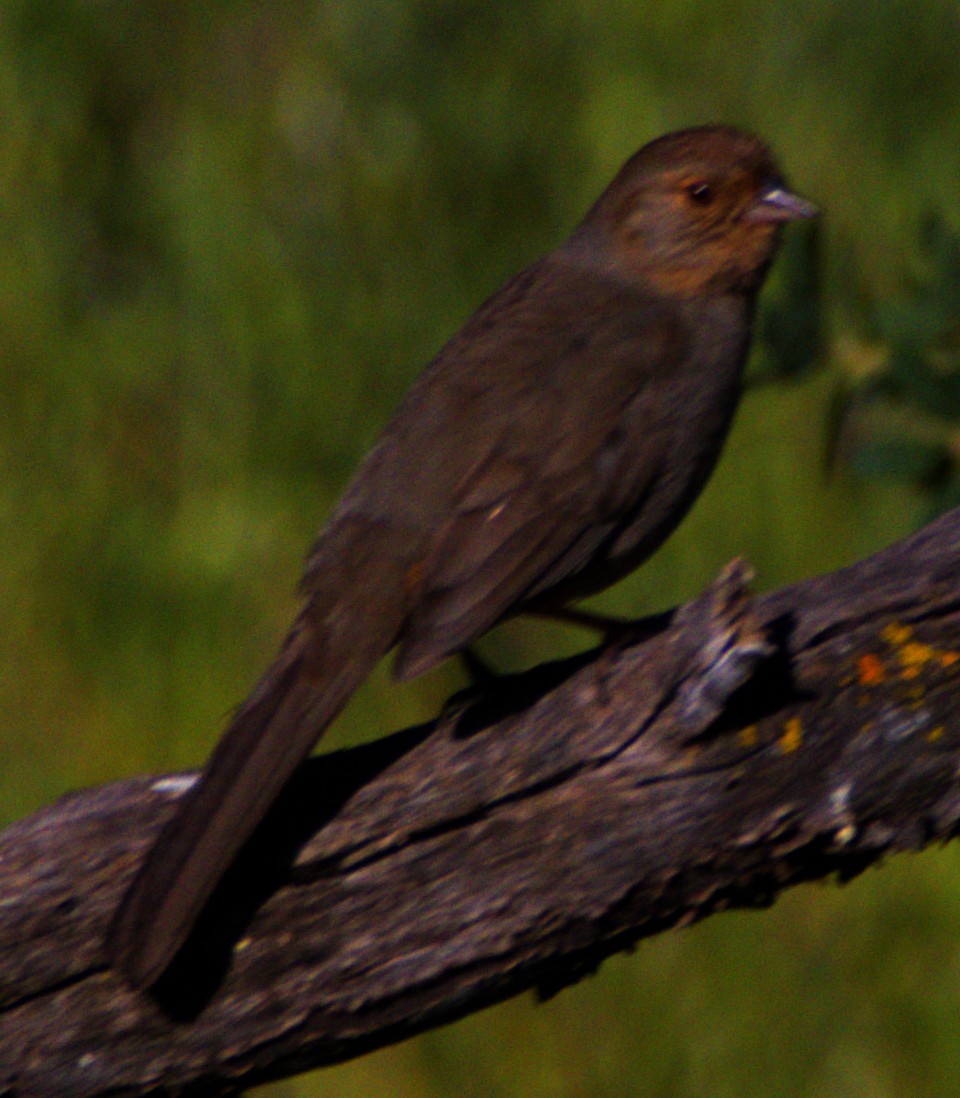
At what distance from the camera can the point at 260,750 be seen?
379 centimetres

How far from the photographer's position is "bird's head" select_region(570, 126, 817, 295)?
4746mm

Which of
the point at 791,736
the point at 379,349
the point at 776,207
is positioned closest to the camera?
the point at 791,736

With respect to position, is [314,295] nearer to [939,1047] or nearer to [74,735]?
[74,735]

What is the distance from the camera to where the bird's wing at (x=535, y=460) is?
4.05 meters

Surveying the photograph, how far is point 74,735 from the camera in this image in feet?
19.9

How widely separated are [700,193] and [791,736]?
62.3 inches

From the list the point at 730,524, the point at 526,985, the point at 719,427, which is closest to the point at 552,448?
the point at 719,427

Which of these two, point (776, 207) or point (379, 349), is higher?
point (379, 349)

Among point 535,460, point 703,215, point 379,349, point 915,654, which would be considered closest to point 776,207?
point 703,215

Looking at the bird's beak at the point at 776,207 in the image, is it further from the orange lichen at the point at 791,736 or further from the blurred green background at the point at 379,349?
the orange lichen at the point at 791,736

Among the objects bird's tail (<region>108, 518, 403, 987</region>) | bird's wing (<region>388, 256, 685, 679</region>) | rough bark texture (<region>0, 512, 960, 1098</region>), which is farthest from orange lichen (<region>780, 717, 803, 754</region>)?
bird's tail (<region>108, 518, 403, 987</region>)

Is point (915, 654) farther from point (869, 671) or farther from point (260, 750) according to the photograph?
point (260, 750)

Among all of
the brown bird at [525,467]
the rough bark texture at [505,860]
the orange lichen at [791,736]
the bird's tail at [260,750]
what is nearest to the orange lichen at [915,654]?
the rough bark texture at [505,860]

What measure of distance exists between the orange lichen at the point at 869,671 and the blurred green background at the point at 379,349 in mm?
1362
